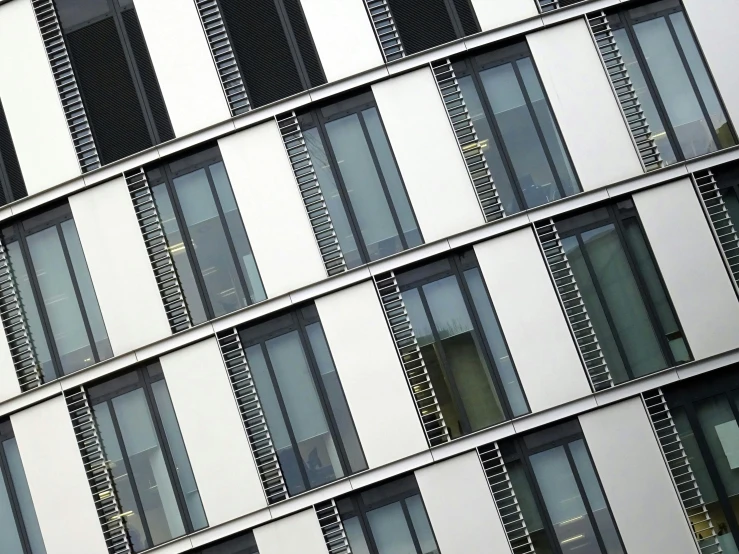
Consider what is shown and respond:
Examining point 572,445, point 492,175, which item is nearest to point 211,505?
point 572,445

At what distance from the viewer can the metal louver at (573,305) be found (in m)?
20.4

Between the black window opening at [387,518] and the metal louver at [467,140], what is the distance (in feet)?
17.6

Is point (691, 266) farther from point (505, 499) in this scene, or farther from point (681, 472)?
point (505, 499)

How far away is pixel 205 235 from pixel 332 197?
261 cm

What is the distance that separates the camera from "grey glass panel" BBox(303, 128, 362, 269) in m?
21.1

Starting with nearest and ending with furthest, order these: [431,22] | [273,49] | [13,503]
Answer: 1. [431,22]
2. [273,49]
3. [13,503]

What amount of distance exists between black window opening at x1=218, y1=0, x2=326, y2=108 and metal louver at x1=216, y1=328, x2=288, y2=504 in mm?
4725

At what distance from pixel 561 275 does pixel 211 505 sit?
7906 millimetres

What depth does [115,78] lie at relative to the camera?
858 inches

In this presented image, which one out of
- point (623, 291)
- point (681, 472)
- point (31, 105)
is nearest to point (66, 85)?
point (31, 105)

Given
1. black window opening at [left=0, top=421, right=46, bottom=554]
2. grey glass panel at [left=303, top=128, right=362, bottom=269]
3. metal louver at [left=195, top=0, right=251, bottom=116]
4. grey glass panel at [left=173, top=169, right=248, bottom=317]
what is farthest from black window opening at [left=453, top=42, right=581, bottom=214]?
black window opening at [left=0, top=421, right=46, bottom=554]

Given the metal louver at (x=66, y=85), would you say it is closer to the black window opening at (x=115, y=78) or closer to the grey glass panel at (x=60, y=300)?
the black window opening at (x=115, y=78)

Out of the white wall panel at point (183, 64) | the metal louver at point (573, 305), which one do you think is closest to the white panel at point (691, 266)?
the metal louver at point (573, 305)

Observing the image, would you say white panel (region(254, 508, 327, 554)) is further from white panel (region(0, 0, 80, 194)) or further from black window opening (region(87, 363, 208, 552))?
white panel (region(0, 0, 80, 194))
